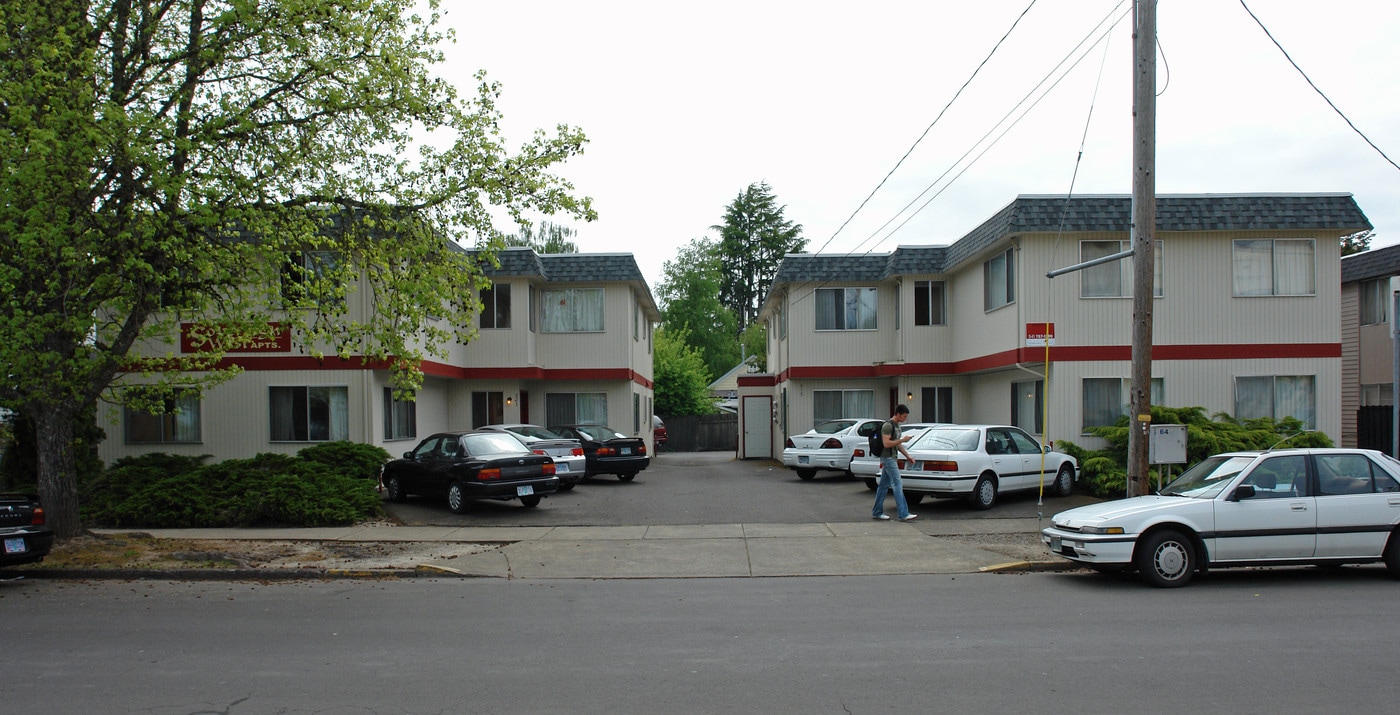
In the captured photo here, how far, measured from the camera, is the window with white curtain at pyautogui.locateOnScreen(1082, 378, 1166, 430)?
759 inches

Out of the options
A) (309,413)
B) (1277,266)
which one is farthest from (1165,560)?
(309,413)

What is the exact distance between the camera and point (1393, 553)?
10.0 meters

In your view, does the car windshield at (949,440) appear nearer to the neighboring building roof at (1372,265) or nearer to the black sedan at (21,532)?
the black sedan at (21,532)

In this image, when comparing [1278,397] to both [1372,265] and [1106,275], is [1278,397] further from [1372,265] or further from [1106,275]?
[1372,265]

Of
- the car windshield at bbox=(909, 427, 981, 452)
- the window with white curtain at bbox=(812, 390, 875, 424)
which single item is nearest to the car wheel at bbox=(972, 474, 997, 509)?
the car windshield at bbox=(909, 427, 981, 452)

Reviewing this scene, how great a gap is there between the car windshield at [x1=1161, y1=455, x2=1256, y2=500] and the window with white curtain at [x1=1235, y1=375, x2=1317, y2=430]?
10.1 m

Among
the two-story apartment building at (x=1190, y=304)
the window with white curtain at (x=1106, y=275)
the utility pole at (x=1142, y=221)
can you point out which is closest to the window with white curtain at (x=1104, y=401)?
the two-story apartment building at (x=1190, y=304)

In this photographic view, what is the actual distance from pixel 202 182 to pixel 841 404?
19.4m

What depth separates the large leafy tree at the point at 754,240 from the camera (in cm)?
6962

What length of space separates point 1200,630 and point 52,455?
13.7m

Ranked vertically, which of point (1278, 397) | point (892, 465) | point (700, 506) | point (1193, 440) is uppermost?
point (1278, 397)

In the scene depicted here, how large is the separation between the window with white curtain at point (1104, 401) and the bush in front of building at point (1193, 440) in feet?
1.71

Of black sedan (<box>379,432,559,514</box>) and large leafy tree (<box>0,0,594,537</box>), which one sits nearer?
large leafy tree (<box>0,0,594,537</box>)

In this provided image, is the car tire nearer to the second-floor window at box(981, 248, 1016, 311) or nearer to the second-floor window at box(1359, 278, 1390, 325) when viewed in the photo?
the second-floor window at box(981, 248, 1016, 311)
